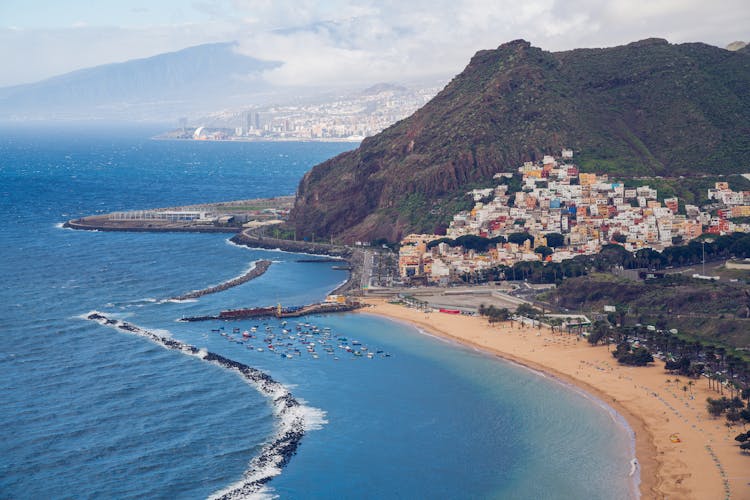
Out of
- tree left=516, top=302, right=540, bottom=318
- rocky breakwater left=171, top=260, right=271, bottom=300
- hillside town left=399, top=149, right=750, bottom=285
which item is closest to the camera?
tree left=516, top=302, right=540, bottom=318

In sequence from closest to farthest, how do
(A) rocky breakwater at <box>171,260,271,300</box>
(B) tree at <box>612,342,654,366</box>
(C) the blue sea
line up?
(C) the blue sea, (B) tree at <box>612,342,654,366</box>, (A) rocky breakwater at <box>171,260,271,300</box>

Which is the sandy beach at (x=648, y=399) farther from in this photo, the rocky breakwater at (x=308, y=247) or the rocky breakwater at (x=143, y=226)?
the rocky breakwater at (x=143, y=226)

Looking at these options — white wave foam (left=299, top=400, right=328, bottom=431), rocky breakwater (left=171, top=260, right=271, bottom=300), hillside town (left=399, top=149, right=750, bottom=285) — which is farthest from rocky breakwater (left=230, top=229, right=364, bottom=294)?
white wave foam (left=299, top=400, right=328, bottom=431)

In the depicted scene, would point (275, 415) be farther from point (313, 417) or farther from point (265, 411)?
point (313, 417)

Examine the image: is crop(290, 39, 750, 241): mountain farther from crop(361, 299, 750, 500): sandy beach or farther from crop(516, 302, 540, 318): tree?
crop(361, 299, 750, 500): sandy beach

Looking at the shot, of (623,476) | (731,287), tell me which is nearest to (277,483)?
(623,476)

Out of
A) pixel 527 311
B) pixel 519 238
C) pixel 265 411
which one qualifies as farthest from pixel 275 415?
pixel 519 238
